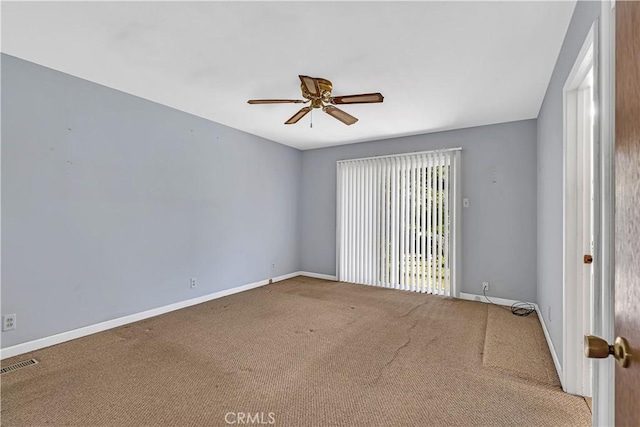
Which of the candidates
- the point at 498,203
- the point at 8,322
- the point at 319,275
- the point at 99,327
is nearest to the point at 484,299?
the point at 498,203

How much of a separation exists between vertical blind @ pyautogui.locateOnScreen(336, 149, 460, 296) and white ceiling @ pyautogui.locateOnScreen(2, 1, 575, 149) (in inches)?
50.8

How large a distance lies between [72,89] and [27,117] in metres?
0.47

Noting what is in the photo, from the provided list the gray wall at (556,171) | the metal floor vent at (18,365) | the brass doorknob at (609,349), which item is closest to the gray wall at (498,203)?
the gray wall at (556,171)

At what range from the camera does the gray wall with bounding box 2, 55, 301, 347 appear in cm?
260

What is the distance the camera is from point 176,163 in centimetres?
383

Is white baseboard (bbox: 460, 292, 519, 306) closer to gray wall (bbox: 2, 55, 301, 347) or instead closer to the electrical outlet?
gray wall (bbox: 2, 55, 301, 347)

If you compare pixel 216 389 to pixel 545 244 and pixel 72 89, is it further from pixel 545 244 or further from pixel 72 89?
pixel 545 244

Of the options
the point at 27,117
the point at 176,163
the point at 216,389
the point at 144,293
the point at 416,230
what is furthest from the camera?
the point at 416,230

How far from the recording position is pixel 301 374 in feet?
7.63

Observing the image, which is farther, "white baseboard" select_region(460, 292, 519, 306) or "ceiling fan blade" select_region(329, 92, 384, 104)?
"white baseboard" select_region(460, 292, 519, 306)

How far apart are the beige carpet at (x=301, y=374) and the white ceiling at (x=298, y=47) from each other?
2421mm

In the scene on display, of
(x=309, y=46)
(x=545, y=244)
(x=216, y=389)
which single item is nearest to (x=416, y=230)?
(x=545, y=244)

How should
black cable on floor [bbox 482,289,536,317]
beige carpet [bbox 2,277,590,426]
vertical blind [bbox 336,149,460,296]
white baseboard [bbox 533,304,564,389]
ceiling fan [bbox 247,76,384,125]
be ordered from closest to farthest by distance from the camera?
beige carpet [bbox 2,277,590,426], white baseboard [bbox 533,304,564,389], ceiling fan [bbox 247,76,384,125], black cable on floor [bbox 482,289,536,317], vertical blind [bbox 336,149,460,296]

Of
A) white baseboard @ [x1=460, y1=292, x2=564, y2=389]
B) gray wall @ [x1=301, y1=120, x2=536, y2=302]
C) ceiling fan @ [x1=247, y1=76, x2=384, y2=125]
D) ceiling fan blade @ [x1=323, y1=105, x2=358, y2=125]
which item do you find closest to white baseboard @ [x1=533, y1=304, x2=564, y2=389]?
white baseboard @ [x1=460, y1=292, x2=564, y2=389]
